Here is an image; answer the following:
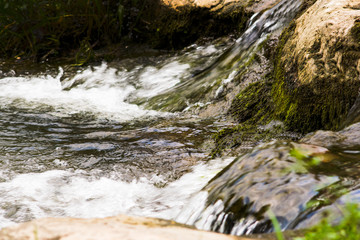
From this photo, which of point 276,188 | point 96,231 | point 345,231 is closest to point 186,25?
point 276,188

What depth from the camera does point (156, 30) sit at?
8.71 meters

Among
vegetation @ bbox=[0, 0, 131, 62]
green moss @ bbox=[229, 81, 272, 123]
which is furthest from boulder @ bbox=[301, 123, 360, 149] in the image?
vegetation @ bbox=[0, 0, 131, 62]

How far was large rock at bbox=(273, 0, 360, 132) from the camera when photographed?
3600 millimetres

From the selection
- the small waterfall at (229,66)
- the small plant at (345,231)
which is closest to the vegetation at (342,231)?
the small plant at (345,231)

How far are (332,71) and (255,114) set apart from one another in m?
1.10

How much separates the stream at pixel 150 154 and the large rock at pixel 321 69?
2.97ft

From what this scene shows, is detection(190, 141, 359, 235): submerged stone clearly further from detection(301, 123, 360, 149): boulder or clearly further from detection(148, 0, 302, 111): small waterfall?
detection(148, 0, 302, 111): small waterfall

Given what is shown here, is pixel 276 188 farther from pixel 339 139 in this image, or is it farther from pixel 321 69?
pixel 321 69

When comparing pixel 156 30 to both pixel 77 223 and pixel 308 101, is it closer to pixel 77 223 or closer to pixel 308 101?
pixel 308 101

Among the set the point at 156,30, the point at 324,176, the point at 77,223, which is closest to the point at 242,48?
the point at 156,30

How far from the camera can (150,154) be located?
394cm

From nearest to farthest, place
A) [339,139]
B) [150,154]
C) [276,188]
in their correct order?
[276,188] < [339,139] < [150,154]

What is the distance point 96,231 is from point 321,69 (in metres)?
2.98

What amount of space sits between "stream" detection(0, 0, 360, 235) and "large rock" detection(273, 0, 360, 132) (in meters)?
0.91
